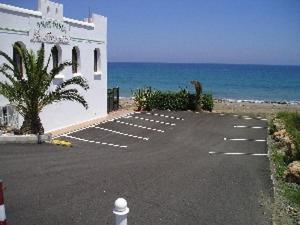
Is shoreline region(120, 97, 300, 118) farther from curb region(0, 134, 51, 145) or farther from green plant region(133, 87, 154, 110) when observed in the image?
curb region(0, 134, 51, 145)

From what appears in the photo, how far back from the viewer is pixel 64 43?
1920 cm

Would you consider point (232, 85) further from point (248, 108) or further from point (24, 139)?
point (24, 139)

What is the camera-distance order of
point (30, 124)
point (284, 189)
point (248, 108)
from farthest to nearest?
1. point (248, 108)
2. point (30, 124)
3. point (284, 189)

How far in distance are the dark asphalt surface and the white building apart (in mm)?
3273

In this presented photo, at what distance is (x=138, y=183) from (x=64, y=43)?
10636 millimetres

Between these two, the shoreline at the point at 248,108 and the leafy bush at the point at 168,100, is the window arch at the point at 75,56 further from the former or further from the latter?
the shoreline at the point at 248,108

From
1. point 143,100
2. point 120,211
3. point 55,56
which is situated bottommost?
point 143,100

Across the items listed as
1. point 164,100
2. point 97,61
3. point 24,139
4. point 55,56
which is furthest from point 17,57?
point 164,100

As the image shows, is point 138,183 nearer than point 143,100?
Yes

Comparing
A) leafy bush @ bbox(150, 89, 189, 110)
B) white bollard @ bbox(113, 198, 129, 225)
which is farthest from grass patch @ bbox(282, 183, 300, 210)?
leafy bush @ bbox(150, 89, 189, 110)

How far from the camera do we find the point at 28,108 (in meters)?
15.1

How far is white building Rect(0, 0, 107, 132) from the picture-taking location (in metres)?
16.1

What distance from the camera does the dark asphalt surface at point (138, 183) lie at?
8.18 metres

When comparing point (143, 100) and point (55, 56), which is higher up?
point (55, 56)
